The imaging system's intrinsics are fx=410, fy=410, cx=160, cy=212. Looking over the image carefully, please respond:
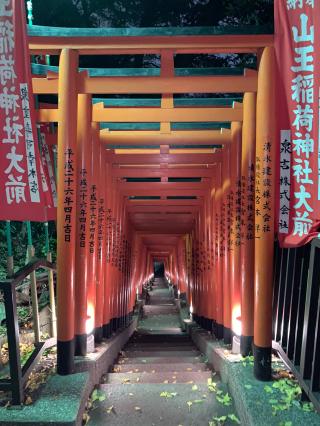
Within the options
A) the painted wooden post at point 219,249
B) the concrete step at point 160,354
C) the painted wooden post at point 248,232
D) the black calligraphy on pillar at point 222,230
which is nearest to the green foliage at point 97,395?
the painted wooden post at point 248,232

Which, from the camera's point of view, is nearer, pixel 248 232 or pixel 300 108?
pixel 300 108

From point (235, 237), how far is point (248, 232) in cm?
68

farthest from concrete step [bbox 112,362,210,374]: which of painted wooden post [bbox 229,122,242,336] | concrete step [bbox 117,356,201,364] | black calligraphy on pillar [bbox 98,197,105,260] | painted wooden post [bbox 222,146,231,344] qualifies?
black calligraphy on pillar [bbox 98,197,105,260]

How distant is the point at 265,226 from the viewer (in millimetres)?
4770

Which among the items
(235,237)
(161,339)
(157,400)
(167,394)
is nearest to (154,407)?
(157,400)

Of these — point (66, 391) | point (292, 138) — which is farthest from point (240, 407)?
point (292, 138)

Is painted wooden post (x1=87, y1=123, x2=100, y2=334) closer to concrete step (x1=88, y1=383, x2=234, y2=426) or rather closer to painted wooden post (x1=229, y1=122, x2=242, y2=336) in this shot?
concrete step (x1=88, y1=383, x2=234, y2=426)

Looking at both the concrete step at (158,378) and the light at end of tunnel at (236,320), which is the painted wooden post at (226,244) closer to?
the light at end of tunnel at (236,320)

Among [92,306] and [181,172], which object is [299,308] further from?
[181,172]

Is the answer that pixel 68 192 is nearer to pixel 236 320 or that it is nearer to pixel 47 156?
pixel 47 156

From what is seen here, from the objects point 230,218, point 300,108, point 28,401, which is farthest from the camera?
point 230,218

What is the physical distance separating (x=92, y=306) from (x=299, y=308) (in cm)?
335

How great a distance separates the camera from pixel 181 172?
33.4 ft

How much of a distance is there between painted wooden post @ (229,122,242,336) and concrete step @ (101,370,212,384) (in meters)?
0.85
